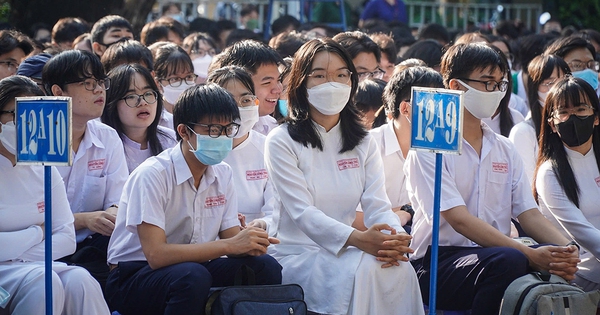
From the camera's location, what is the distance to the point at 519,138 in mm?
5766

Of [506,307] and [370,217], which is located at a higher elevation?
[370,217]

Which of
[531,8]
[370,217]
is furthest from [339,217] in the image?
[531,8]

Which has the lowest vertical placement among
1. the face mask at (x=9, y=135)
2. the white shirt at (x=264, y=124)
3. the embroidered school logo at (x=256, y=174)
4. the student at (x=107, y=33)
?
the embroidered school logo at (x=256, y=174)

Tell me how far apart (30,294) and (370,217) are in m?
1.70

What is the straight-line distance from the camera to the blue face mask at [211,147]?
13.6 ft

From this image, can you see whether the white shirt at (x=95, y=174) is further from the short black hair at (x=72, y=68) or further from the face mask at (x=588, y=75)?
the face mask at (x=588, y=75)

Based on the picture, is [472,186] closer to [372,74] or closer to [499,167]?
[499,167]

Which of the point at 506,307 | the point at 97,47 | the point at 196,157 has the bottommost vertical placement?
the point at 506,307

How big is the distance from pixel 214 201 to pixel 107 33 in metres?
3.43

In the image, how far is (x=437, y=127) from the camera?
3.87m

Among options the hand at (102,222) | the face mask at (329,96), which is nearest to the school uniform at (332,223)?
the face mask at (329,96)

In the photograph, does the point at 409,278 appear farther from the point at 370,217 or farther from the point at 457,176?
the point at 457,176

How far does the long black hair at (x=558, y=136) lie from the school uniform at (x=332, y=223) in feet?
3.64

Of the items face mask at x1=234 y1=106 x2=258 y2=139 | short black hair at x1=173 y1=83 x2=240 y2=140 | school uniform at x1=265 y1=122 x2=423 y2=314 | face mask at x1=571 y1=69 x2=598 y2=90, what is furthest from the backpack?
face mask at x1=571 y1=69 x2=598 y2=90
